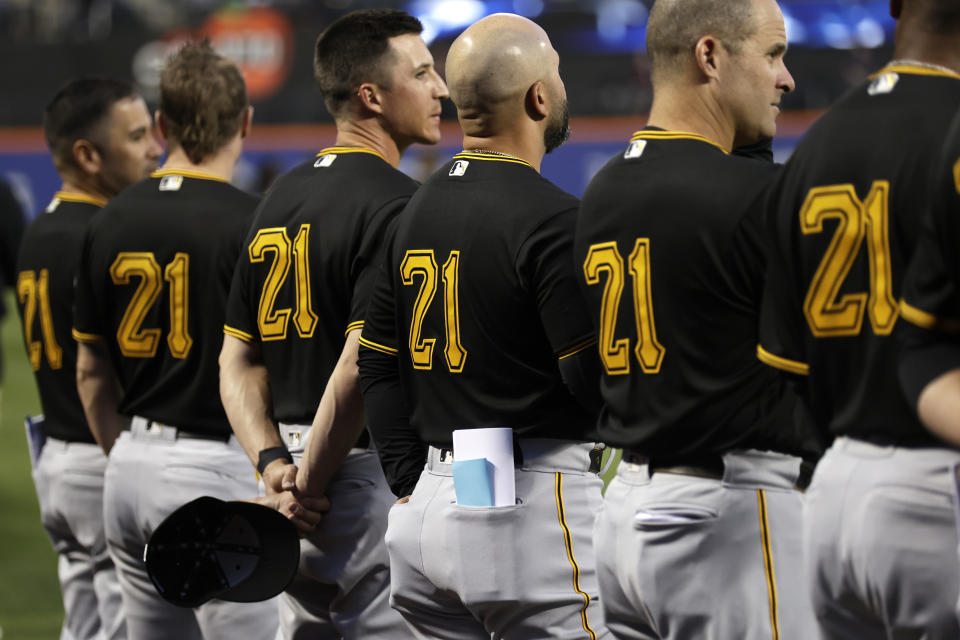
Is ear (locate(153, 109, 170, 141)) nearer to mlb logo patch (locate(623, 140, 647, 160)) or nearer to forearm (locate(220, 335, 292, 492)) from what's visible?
forearm (locate(220, 335, 292, 492))

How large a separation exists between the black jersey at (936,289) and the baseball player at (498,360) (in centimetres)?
104

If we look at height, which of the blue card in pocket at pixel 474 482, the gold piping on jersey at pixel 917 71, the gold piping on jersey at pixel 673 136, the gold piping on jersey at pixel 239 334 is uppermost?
the gold piping on jersey at pixel 917 71

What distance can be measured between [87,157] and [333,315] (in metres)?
2.12

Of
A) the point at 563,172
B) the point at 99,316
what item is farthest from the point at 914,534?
the point at 563,172

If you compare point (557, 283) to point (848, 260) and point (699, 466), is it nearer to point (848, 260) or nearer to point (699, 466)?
point (699, 466)

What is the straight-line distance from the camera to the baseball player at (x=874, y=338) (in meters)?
2.41

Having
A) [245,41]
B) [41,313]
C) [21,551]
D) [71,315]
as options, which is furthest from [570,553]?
[245,41]

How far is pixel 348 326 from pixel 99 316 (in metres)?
1.41

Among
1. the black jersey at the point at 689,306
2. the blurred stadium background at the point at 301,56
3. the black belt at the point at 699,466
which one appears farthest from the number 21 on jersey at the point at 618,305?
the blurred stadium background at the point at 301,56

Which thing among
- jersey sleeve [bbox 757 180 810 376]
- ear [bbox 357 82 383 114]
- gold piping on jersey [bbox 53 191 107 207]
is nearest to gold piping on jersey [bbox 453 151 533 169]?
ear [bbox 357 82 383 114]

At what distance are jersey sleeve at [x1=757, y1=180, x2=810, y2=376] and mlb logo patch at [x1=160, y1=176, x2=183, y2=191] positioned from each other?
264 centimetres

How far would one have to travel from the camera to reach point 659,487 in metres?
3.05

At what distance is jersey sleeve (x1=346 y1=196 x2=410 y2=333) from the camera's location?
387cm

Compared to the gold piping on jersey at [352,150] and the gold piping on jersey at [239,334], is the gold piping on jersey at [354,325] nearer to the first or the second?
the gold piping on jersey at [239,334]
